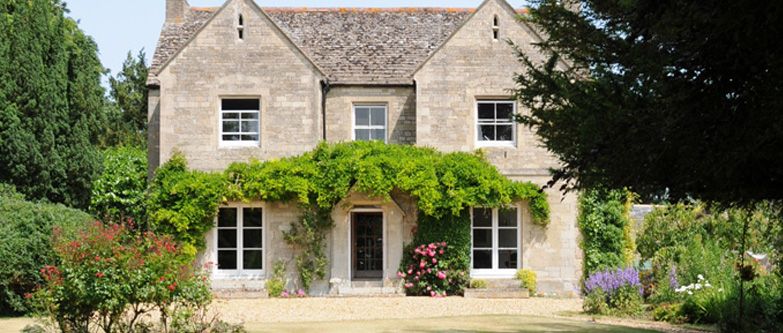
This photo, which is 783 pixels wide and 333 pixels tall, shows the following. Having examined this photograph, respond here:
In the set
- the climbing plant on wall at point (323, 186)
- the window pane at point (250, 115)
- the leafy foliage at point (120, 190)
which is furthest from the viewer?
the leafy foliage at point (120, 190)

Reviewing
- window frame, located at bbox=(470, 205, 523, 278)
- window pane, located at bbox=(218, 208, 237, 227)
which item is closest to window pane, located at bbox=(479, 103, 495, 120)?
window frame, located at bbox=(470, 205, 523, 278)

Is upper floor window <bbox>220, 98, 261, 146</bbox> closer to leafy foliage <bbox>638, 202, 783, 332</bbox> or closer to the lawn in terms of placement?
the lawn

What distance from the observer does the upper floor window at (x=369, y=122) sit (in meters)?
26.8

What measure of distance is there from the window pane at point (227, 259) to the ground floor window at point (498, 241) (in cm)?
606

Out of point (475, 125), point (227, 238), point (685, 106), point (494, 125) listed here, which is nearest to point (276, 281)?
point (227, 238)

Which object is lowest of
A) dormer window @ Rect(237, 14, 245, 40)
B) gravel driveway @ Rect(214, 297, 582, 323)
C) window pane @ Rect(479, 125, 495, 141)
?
gravel driveway @ Rect(214, 297, 582, 323)

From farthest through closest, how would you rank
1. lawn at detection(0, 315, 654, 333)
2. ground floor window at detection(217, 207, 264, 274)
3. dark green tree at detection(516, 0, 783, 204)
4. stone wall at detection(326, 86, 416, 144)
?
stone wall at detection(326, 86, 416, 144), ground floor window at detection(217, 207, 264, 274), lawn at detection(0, 315, 654, 333), dark green tree at detection(516, 0, 783, 204)

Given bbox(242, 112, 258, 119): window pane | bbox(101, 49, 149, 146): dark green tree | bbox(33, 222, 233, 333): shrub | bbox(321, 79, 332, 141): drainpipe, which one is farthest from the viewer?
bbox(101, 49, 149, 146): dark green tree

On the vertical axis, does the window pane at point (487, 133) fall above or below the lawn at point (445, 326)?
above

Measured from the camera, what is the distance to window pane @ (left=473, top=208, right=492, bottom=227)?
25859 millimetres

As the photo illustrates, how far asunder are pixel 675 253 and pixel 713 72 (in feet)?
54.9

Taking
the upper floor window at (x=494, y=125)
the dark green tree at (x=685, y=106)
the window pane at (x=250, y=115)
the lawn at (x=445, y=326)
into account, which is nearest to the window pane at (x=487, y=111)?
the upper floor window at (x=494, y=125)

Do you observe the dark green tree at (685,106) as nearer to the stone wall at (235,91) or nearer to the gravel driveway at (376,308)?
the gravel driveway at (376,308)

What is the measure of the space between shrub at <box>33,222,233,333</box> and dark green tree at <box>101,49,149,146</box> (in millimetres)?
32713
